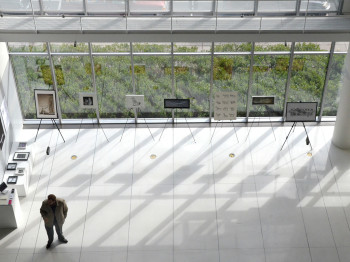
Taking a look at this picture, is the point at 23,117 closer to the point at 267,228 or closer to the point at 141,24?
the point at 141,24

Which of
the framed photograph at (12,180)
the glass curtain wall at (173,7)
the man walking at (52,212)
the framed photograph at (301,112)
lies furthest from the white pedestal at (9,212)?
the framed photograph at (301,112)

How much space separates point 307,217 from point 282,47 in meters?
4.72

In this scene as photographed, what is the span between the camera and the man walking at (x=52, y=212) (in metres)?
9.48

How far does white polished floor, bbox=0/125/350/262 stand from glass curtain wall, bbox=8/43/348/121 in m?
0.83

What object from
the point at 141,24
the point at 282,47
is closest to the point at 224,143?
the point at 282,47

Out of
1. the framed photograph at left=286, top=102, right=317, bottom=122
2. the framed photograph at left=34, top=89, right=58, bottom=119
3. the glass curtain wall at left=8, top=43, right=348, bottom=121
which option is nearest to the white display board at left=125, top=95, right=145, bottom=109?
the glass curtain wall at left=8, top=43, right=348, bottom=121

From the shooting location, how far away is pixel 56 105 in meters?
13.6

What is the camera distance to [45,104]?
13094 mm

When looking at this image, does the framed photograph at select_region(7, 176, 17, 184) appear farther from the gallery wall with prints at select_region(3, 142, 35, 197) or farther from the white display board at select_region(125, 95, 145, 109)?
the white display board at select_region(125, 95, 145, 109)

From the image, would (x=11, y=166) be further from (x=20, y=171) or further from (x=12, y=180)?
(x=12, y=180)

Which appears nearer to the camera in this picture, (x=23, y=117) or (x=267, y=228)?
(x=267, y=228)

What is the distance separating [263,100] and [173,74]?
2610 mm

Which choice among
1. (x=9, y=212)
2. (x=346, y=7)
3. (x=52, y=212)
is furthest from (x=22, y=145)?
(x=346, y=7)

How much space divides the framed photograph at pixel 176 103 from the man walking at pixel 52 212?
4.76m
